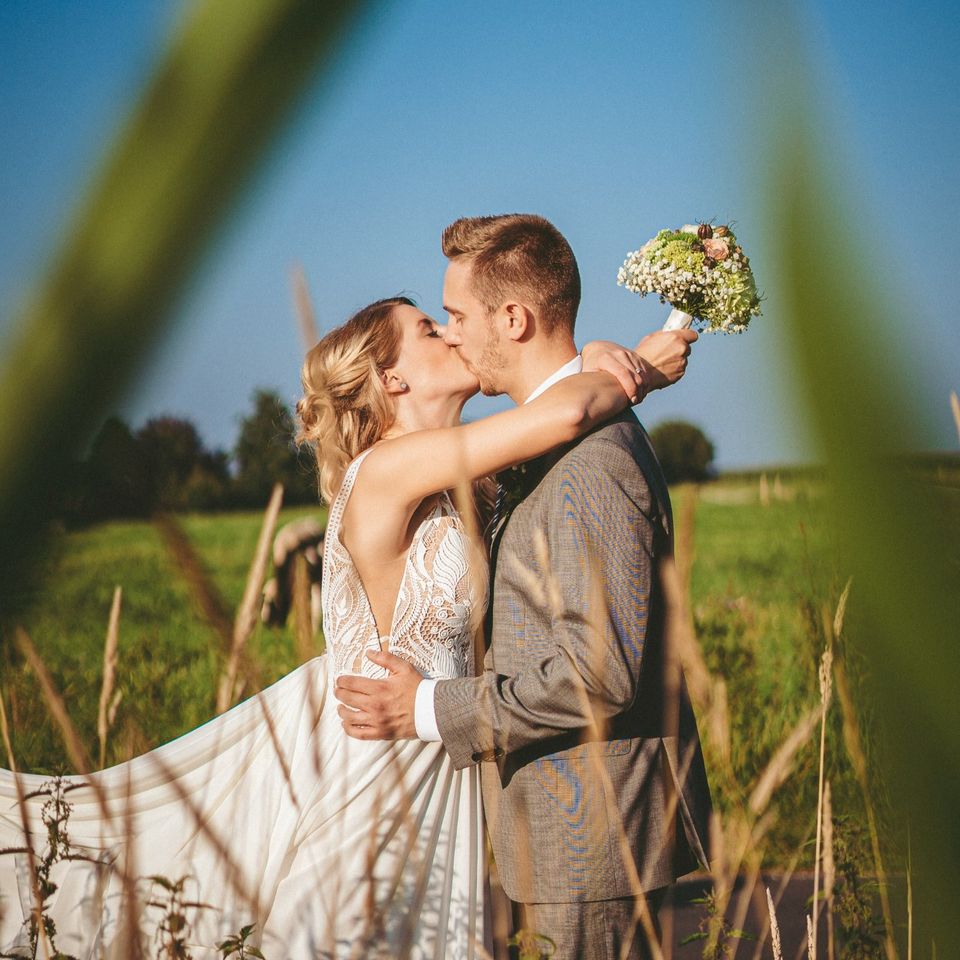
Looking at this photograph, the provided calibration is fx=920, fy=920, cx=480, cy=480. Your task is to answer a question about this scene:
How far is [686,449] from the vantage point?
2.05 ft

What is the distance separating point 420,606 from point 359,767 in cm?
51

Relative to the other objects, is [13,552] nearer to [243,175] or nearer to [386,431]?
[243,175]

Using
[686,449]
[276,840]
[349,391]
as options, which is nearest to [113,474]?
[686,449]

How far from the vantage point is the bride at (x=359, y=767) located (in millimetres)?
2305

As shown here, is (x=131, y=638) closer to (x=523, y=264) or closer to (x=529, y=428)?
(x=523, y=264)

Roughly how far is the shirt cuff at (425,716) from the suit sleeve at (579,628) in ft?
0.11

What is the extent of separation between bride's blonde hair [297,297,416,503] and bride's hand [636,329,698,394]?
946mm

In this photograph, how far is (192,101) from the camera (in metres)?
0.19

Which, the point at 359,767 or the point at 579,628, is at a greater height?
the point at 579,628

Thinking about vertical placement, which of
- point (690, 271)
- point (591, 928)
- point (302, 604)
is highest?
point (690, 271)

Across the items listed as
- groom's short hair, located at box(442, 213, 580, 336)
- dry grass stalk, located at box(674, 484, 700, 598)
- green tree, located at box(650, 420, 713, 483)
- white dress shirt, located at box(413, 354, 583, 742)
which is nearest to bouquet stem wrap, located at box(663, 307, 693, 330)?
groom's short hair, located at box(442, 213, 580, 336)

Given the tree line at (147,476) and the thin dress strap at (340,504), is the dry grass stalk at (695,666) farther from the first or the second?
the thin dress strap at (340,504)

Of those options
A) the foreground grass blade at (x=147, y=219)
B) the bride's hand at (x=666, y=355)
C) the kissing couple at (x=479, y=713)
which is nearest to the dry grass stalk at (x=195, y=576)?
the foreground grass blade at (x=147, y=219)

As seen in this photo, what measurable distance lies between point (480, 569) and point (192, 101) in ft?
8.27
